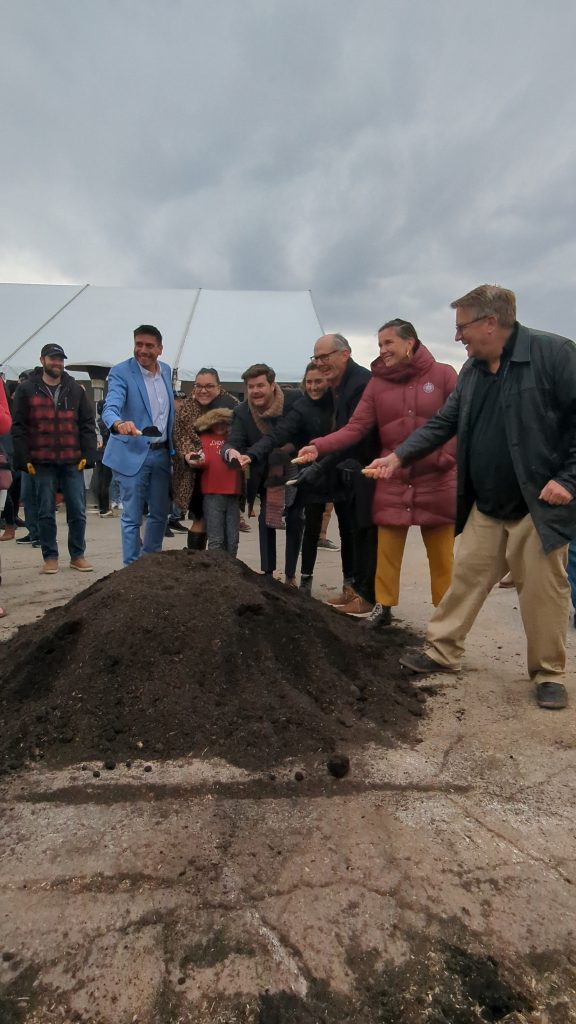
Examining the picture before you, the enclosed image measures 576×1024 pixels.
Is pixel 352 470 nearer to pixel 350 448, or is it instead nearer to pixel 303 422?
pixel 350 448

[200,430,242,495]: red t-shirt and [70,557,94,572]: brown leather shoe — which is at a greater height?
[200,430,242,495]: red t-shirt

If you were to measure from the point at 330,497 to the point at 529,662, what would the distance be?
6.47 feet

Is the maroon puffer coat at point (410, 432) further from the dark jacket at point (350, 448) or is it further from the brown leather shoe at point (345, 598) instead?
the brown leather shoe at point (345, 598)

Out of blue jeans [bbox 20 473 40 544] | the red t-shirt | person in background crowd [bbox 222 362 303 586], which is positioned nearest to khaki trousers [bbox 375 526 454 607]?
person in background crowd [bbox 222 362 303 586]

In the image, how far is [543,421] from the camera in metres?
3.03

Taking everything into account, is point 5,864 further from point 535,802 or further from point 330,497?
point 330,497

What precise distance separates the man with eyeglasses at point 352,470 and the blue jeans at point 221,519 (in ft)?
2.73

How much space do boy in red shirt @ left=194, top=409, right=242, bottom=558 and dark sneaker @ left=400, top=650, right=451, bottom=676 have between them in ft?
6.05

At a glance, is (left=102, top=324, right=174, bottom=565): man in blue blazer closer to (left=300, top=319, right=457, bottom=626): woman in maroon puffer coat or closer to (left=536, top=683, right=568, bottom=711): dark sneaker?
(left=300, top=319, right=457, bottom=626): woman in maroon puffer coat

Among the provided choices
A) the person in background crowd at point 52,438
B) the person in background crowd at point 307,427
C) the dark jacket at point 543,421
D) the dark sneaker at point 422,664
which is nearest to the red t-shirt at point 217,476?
the person in background crowd at point 307,427

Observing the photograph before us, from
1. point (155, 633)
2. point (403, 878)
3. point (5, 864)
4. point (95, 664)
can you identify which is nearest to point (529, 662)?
point (403, 878)

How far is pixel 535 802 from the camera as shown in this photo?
2.34m

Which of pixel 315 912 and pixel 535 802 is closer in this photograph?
pixel 315 912

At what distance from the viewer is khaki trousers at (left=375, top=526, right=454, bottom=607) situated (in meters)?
4.05
